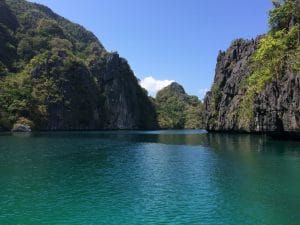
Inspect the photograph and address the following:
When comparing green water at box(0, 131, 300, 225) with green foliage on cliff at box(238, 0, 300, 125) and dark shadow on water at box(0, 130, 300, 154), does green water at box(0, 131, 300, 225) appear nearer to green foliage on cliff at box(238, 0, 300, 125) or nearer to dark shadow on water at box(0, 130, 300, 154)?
dark shadow on water at box(0, 130, 300, 154)

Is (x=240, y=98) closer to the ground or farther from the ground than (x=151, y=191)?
farther from the ground

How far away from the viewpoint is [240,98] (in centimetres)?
12625

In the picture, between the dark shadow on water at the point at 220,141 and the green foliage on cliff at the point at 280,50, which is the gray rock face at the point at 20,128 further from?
the green foliage on cliff at the point at 280,50

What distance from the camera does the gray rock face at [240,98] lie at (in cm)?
7806

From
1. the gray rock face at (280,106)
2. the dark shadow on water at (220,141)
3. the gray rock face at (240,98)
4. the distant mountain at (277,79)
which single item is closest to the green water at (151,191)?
the dark shadow on water at (220,141)

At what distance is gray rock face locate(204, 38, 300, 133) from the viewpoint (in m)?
78.1

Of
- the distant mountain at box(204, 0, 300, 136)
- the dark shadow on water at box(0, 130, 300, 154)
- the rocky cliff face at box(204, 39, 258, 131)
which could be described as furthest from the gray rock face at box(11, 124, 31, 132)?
the distant mountain at box(204, 0, 300, 136)

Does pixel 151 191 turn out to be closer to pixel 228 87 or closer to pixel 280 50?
pixel 280 50

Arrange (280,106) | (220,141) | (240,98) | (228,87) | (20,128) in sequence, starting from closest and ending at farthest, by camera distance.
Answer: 1. (280,106)
2. (220,141)
3. (240,98)
4. (228,87)
5. (20,128)

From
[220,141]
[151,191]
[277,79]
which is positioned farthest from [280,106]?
[151,191]

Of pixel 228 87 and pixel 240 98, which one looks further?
pixel 228 87

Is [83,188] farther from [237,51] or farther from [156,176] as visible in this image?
[237,51]

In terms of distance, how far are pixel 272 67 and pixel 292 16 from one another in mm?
13388

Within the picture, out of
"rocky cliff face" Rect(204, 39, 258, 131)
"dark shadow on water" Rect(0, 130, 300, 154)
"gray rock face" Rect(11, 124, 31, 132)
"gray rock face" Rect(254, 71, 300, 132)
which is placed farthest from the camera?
"gray rock face" Rect(11, 124, 31, 132)
